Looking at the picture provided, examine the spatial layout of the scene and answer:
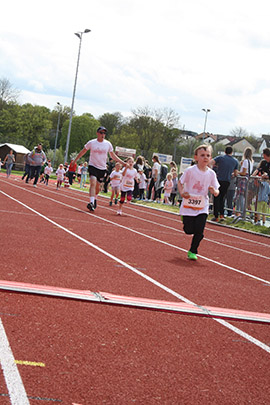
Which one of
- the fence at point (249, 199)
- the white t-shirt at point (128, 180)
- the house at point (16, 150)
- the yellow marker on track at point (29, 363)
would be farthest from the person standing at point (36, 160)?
the house at point (16, 150)

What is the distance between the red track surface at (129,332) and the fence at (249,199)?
797cm

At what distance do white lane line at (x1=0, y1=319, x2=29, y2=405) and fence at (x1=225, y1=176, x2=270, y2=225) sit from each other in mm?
12798

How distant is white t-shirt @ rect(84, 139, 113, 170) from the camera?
14930 millimetres

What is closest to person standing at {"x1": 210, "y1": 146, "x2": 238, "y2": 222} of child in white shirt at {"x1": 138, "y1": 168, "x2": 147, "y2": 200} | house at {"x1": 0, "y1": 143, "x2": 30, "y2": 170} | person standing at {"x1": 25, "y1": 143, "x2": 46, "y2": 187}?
child in white shirt at {"x1": 138, "y1": 168, "x2": 147, "y2": 200}

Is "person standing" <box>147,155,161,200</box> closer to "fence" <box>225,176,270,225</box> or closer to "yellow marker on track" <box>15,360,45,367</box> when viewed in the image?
"fence" <box>225,176,270,225</box>

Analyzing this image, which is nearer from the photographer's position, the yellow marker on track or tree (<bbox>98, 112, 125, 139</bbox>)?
the yellow marker on track

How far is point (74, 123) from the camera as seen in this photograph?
130750 mm

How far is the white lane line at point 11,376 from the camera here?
2787 millimetres

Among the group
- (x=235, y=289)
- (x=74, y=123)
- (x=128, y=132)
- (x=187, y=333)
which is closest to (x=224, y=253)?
(x=235, y=289)

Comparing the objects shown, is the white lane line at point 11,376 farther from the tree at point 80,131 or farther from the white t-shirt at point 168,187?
the tree at point 80,131

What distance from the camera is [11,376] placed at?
9.96ft

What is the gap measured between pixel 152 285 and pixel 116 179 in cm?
1345

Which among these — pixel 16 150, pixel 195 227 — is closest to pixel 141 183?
pixel 195 227

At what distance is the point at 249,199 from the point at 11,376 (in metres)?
14.3
